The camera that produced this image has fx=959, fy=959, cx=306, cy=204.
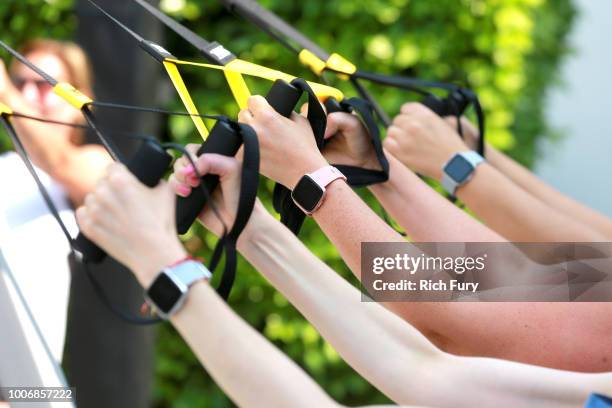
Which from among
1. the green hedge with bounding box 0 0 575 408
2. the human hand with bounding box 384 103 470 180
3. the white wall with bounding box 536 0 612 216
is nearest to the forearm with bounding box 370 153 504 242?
the human hand with bounding box 384 103 470 180

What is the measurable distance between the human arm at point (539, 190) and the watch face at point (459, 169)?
111mm

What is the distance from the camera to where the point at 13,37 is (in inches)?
112

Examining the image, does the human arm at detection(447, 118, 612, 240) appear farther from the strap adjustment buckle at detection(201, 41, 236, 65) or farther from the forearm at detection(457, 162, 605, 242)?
the strap adjustment buckle at detection(201, 41, 236, 65)

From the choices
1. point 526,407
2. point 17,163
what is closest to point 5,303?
point 526,407

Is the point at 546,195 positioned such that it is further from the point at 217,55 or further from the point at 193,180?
the point at 193,180

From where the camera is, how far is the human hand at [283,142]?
1.15 metres

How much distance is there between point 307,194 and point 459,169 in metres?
0.52

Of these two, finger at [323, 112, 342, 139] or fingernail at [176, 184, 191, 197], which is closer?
fingernail at [176, 184, 191, 197]

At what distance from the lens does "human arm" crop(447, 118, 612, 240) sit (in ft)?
5.57

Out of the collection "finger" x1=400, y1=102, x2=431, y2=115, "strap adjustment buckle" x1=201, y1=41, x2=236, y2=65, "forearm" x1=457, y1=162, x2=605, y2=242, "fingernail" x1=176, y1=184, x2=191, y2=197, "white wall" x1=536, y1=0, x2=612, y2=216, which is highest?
"white wall" x1=536, y1=0, x2=612, y2=216

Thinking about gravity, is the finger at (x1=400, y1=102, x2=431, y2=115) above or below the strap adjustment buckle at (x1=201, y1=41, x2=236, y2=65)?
above

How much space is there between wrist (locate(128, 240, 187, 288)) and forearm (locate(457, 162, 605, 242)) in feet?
2.66

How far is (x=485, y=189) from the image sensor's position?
160cm

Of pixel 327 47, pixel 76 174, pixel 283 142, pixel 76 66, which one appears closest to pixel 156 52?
pixel 283 142
